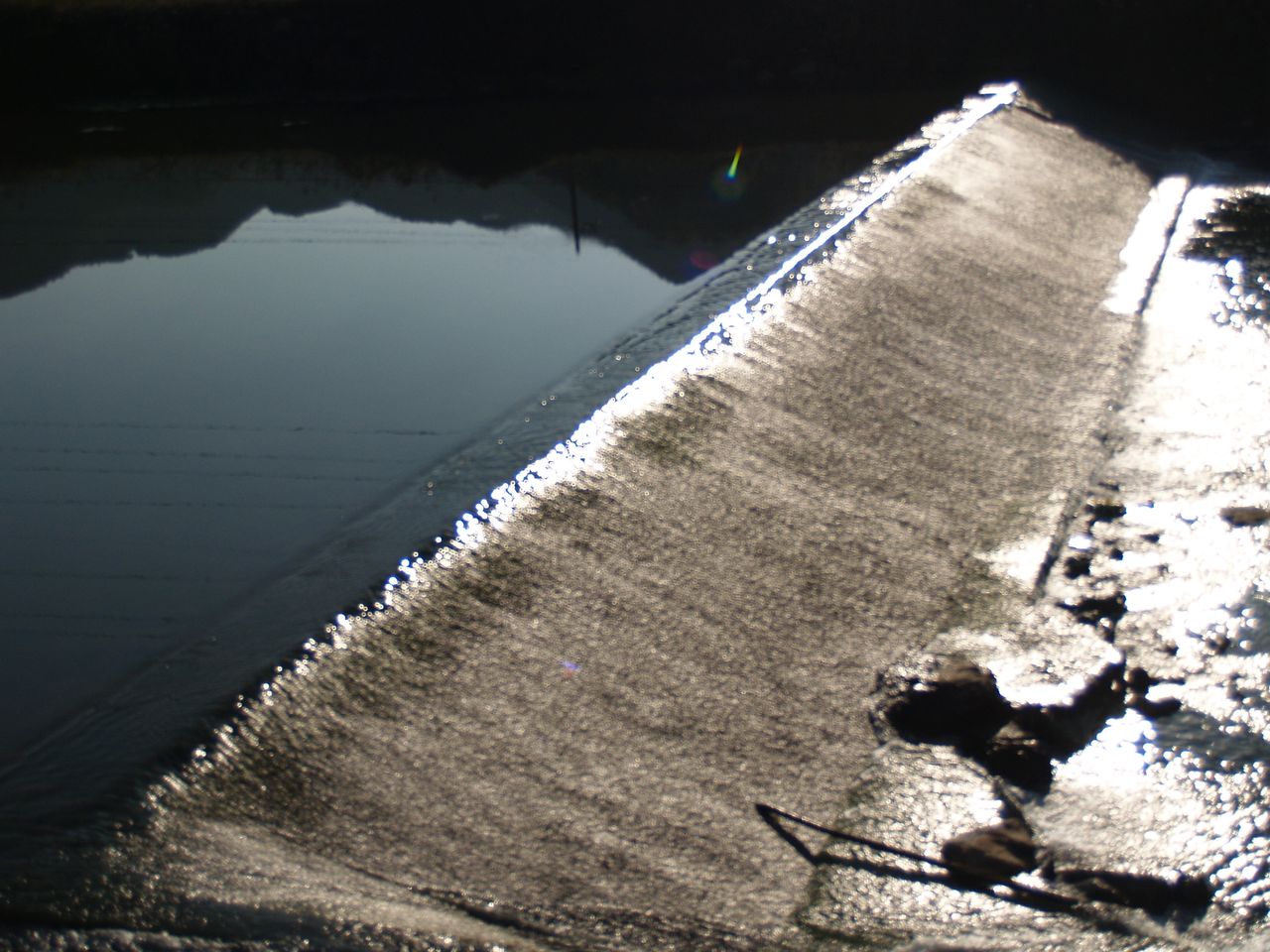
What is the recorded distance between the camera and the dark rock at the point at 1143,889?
3262 mm

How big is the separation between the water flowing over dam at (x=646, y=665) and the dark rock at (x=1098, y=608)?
13.7 inches

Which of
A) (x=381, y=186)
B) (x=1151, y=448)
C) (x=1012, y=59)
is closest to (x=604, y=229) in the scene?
(x=381, y=186)

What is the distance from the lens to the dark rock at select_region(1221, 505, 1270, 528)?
4.86 m

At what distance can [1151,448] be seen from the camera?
550cm

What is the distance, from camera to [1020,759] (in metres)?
3.74

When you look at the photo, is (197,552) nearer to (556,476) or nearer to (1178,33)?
(556,476)

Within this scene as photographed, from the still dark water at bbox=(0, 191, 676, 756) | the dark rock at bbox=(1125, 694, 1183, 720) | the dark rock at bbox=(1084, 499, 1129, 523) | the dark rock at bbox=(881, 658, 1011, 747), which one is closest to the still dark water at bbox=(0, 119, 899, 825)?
the still dark water at bbox=(0, 191, 676, 756)

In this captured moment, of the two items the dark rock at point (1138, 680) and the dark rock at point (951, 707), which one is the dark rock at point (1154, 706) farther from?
the dark rock at point (951, 707)

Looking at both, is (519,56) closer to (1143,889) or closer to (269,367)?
(269,367)

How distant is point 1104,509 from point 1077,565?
0.47 meters

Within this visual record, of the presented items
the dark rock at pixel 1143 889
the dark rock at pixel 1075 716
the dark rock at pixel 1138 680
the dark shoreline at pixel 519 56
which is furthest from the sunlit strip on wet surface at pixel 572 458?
the dark shoreline at pixel 519 56

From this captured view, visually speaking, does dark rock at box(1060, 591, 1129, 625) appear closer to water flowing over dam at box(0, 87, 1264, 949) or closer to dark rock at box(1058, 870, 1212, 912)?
water flowing over dam at box(0, 87, 1264, 949)

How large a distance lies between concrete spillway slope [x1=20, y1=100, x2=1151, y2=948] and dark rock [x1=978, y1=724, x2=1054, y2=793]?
34cm

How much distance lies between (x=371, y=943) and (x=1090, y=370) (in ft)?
15.1
